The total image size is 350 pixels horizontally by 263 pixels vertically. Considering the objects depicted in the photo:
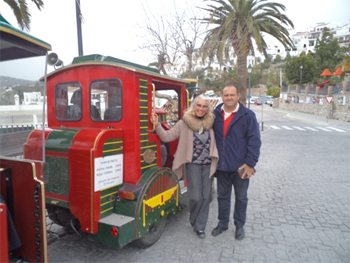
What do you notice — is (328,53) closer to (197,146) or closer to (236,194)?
(236,194)

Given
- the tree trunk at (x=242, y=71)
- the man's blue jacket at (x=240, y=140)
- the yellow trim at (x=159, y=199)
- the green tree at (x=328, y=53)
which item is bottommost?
the yellow trim at (x=159, y=199)

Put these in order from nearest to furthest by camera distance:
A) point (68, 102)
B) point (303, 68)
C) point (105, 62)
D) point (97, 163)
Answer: point (97, 163) < point (105, 62) < point (68, 102) < point (303, 68)

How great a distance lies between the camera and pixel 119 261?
3658mm

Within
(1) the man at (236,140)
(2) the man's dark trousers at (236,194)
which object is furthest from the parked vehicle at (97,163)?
(1) the man at (236,140)

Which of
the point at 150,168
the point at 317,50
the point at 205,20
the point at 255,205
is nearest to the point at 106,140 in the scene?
the point at 150,168

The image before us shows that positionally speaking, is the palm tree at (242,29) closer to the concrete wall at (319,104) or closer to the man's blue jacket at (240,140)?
the man's blue jacket at (240,140)

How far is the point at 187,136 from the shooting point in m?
4.06

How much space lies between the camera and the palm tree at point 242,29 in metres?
14.9

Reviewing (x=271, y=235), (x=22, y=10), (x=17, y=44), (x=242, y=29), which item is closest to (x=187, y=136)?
(x=271, y=235)

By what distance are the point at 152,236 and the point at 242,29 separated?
13176mm

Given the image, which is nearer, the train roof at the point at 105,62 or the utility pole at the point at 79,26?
the train roof at the point at 105,62

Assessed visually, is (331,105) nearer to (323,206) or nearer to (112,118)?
(323,206)

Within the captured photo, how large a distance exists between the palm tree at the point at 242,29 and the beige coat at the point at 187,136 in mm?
11049

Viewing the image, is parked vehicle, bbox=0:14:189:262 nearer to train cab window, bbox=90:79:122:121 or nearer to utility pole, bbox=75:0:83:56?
train cab window, bbox=90:79:122:121
